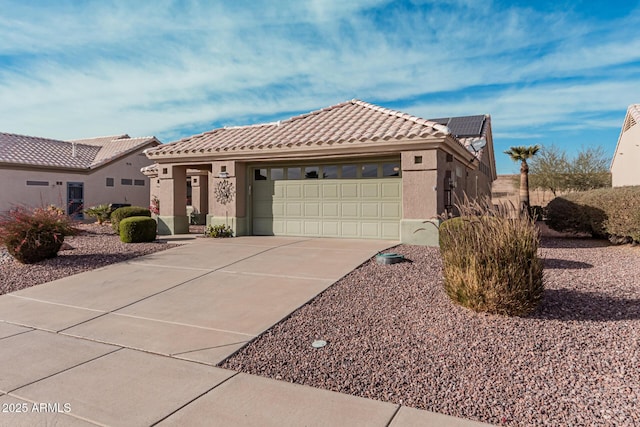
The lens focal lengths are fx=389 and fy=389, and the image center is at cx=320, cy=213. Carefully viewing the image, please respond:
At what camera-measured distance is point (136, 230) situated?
13.0 metres

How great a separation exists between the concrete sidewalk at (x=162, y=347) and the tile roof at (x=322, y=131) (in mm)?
4584

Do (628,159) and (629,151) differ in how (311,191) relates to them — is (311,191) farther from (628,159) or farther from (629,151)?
(628,159)

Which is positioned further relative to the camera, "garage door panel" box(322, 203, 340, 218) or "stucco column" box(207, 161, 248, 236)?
"stucco column" box(207, 161, 248, 236)

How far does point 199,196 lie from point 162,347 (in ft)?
56.8

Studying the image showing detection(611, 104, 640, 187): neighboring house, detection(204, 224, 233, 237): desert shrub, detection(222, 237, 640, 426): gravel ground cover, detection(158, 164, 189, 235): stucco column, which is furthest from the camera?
detection(611, 104, 640, 187): neighboring house

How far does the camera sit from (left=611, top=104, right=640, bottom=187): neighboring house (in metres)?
21.6

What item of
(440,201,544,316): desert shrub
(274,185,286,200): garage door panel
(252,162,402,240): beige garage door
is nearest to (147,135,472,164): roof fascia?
(252,162,402,240): beige garage door

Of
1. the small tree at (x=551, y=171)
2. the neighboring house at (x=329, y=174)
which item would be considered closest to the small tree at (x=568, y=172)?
the small tree at (x=551, y=171)

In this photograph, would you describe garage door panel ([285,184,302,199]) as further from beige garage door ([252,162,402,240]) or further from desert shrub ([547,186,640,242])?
desert shrub ([547,186,640,242])

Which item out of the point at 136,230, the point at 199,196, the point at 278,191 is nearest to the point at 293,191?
the point at 278,191

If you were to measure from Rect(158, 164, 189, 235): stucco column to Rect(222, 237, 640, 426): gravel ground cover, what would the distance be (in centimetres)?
1117

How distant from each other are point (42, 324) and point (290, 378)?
169 inches

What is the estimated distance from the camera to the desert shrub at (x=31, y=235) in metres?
9.62

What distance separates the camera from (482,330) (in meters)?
4.82
